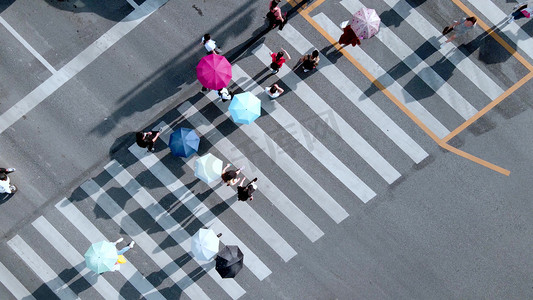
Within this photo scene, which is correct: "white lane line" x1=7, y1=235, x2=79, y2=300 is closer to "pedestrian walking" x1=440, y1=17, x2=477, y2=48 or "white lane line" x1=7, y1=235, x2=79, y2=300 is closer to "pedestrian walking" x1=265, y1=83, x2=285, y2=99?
"pedestrian walking" x1=265, y1=83, x2=285, y2=99

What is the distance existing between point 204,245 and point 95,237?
13.2 ft

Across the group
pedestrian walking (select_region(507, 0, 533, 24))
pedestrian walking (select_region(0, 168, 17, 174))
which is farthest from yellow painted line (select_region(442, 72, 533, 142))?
pedestrian walking (select_region(0, 168, 17, 174))

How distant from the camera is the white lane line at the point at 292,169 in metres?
13.2

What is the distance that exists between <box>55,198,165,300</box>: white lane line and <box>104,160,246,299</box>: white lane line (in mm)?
1710

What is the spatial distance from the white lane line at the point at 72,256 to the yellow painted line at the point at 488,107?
41.0 ft

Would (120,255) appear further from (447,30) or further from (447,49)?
(447,30)

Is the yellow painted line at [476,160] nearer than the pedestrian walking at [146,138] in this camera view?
No

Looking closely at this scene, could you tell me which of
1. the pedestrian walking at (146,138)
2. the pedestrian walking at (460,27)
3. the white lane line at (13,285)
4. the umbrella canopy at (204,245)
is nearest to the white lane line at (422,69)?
the pedestrian walking at (460,27)

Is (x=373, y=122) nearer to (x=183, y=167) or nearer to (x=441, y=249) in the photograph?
(x=441, y=249)

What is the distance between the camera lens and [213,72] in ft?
38.8

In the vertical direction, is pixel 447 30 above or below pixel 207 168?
below

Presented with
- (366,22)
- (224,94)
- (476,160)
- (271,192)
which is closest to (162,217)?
(271,192)

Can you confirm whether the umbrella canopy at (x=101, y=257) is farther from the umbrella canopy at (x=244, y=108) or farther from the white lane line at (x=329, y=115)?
the white lane line at (x=329, y=115)

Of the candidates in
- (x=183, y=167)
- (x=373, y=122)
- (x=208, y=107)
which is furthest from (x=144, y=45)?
(x=373, y=122)
